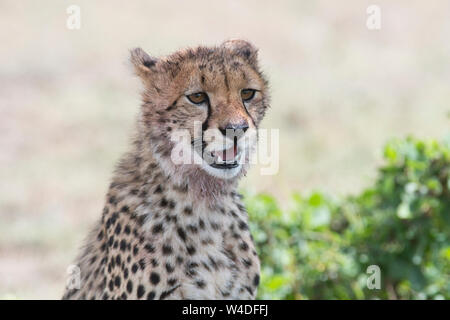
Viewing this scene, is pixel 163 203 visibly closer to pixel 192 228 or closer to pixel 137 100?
pixel 192 228

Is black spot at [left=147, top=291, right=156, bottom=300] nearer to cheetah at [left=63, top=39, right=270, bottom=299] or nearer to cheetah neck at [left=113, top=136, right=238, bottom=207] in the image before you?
cheetah at [left=63, top=39, right=270, bottom=299]

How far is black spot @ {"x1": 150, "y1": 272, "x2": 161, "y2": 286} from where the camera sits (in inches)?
133

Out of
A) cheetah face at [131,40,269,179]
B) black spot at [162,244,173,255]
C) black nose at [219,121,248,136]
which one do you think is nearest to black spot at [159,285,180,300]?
black spot at [162,244,173,255]

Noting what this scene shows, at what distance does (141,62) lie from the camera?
362 cm

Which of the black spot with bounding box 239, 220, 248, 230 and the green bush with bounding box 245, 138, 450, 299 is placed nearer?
the black spot with bounding box 239, 220, 248, 230

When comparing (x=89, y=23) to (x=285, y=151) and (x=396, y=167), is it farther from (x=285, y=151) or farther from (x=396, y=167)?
(x=396, y=167)

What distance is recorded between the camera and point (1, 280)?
5.66 m

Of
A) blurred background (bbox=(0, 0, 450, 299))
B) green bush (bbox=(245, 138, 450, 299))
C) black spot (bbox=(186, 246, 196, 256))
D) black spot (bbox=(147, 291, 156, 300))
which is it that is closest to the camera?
black spot (bbox=(147, 291, 156, 300))

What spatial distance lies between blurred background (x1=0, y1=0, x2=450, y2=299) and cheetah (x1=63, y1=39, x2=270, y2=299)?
4.56 feet

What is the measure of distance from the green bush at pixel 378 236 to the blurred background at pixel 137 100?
34cm

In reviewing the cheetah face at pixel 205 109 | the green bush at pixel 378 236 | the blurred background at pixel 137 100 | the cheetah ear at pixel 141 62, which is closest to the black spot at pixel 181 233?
the cheetah face at pixel 205 109

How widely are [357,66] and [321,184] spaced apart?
320 centimetres

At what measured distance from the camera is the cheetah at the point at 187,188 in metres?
3.36

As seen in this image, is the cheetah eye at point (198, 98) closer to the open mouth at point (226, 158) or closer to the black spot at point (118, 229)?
the open mouth at point (226, 158)
